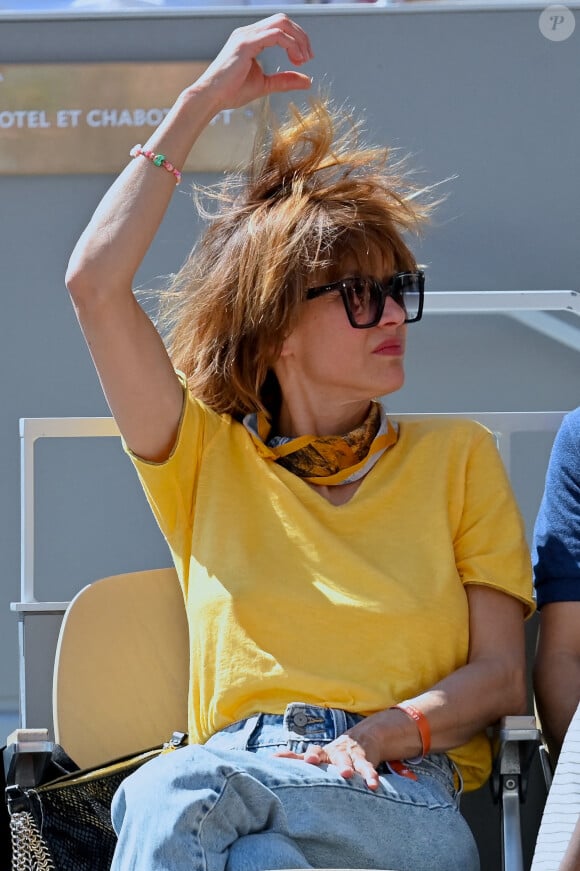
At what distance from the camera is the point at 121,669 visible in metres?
2.52

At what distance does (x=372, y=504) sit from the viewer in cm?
237

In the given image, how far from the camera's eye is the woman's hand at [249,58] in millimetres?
2365

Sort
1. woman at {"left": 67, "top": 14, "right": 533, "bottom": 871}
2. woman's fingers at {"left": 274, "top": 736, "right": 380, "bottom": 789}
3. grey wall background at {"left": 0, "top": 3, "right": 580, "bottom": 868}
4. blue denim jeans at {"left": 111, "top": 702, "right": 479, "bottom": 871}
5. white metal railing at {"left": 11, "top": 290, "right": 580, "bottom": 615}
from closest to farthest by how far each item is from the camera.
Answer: blue denim jeans at {"left": 111, "top": 702, "right": 479, "bottom": 871}, woman's fingers at {"left": 274, "top": 736, "right": 380, "bottom": 789}, woman at {"left": 67, "top": 14, "right": 533, "bottom": 871}, white metal railing at {"left": 11, "top": 290, "right": 580, "bottom": 615}, grey wall background at {"left": 0, "top": 3, "right": 580, "bottom": 868}

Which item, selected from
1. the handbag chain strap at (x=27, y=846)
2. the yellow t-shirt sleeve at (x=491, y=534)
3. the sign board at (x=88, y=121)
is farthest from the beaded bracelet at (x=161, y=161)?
the sign board at (x=88, y=121)

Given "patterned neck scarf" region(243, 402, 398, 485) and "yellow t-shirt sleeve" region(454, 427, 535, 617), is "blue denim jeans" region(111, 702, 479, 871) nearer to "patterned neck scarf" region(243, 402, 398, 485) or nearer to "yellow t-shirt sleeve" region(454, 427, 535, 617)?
"yellow t-shirt sleeve" region(454, 427, 535, 617)

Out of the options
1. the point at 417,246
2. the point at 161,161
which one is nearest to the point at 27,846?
the point at 161,161

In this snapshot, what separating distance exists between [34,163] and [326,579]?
6.97ft

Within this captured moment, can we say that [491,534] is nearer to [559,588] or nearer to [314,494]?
[559,588]

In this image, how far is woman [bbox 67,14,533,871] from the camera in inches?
83.7

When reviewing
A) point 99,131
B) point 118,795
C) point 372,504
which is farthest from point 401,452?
point 99,131

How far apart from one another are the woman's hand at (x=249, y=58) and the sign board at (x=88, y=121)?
1470 mm

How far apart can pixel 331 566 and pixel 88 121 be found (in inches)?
83.0

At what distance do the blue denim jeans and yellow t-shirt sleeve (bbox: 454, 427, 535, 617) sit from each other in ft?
1.01

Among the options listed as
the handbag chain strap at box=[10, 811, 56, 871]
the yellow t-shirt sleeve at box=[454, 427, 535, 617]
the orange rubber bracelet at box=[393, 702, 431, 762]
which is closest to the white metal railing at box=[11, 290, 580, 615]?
the yellow t-shirt sleeve at box=[454, 427, 535, 617]
